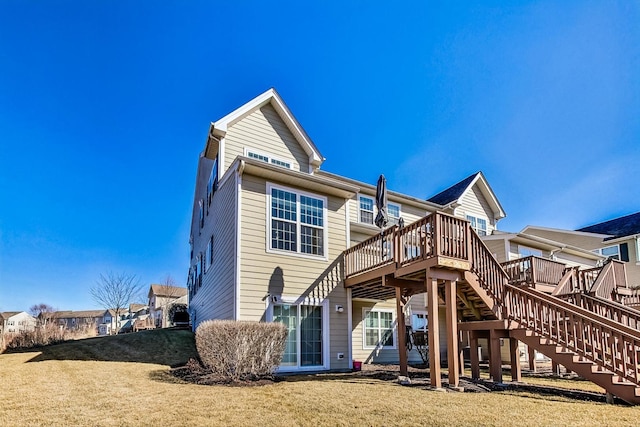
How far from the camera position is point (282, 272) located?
38.3 ft

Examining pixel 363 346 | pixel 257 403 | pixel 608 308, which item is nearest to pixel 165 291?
pixel 363 346

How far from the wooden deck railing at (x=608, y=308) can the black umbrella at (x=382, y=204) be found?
530 cm

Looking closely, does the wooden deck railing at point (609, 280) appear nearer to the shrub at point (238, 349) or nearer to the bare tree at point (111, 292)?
the shrub at point (238, 349)

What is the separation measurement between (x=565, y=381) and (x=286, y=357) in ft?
23.4

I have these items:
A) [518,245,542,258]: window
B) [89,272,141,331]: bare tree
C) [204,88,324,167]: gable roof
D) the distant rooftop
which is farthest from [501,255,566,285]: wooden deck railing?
[89,272,141,331]: bare tree

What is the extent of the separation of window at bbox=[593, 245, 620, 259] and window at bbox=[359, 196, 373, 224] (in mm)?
16098

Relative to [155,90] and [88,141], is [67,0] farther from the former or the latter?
[88,141]

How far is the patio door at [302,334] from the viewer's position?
11320mm

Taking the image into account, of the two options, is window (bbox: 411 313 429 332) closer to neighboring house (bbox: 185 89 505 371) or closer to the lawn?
neighboring house (bbox: 185 89 505 371)

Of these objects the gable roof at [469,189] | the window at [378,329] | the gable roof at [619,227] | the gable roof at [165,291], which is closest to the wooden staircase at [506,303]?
the window at [378,329]

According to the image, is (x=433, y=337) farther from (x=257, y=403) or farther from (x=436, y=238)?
(x=257, y=403)

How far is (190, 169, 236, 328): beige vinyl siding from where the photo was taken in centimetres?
1147

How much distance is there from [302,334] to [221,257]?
346 cm

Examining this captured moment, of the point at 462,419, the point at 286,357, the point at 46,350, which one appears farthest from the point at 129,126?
the point at 462,419
